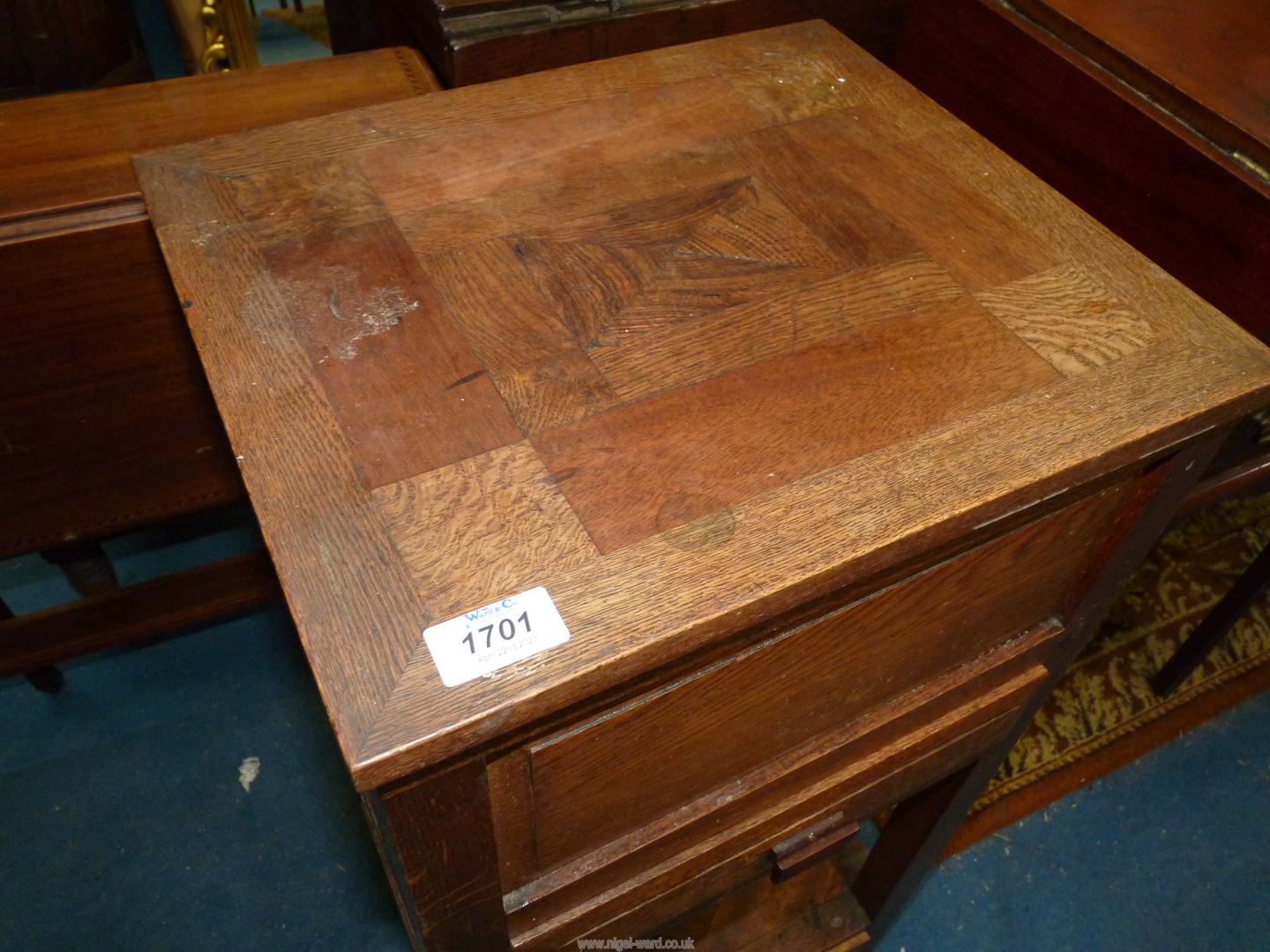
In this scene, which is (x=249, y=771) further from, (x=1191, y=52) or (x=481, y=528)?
(x=1191, y=52)

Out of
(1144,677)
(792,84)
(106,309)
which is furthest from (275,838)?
(1144,677)

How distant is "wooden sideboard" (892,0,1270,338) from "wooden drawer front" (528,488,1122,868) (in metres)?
0.35

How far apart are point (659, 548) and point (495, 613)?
0.09 meters

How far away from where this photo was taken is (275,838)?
134 centimetres

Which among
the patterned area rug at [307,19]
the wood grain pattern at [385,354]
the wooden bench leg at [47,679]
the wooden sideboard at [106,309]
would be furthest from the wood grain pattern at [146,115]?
the patterned area rug at [307,19]

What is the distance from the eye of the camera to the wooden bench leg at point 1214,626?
1.32 meters

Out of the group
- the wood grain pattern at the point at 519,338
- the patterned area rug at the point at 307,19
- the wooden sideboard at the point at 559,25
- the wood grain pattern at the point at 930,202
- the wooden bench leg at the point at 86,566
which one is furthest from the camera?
the patterned area rug at the point at 307,19

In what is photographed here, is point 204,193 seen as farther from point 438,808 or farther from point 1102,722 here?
point 1102,722

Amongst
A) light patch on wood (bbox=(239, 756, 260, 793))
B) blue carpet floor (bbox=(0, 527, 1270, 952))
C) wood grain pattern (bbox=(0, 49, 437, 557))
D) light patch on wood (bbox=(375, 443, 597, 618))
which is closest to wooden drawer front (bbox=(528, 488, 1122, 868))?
Answer: light patch on wood (bbox=(375, 443, 597, 618))

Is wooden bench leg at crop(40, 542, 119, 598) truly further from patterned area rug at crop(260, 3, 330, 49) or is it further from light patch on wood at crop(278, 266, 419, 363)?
patterned area rug at crop(260, 3, 330, 49)

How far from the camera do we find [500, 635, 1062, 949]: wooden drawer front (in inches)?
28.0

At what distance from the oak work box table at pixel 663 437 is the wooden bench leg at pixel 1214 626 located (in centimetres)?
63

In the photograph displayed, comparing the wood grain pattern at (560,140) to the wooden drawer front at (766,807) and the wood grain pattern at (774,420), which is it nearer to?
the wood grain pattern at (774,420)

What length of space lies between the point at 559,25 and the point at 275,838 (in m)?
1.06
